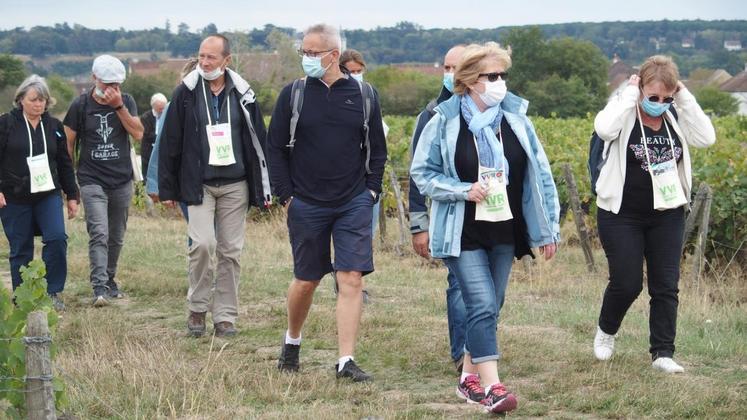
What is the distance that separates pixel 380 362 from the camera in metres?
7.50

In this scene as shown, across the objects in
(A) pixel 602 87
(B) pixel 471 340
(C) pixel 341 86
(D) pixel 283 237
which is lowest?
(A) pixel 602 87

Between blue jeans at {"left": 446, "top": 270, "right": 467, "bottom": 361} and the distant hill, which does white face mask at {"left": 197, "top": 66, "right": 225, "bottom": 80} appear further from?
the distant hill

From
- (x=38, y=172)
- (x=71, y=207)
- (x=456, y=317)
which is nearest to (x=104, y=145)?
(x=71, y=207)

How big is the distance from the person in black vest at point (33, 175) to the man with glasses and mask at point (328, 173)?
3.28 m

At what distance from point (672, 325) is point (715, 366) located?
45cm

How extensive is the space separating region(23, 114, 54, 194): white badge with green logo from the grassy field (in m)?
1.05

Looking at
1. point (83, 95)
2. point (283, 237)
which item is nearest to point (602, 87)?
point (283, 237)

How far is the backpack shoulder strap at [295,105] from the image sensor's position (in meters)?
6.93

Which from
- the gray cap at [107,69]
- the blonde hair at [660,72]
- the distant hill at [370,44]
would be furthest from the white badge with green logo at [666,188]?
the distant hill at [370,44]

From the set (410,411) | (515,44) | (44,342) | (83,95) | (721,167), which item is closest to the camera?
(44,342)

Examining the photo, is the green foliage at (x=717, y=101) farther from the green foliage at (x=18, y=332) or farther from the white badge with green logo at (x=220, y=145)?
the green foliage at (x=18, y=332)

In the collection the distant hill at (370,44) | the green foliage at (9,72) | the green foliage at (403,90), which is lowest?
the distant hill at (370,44)

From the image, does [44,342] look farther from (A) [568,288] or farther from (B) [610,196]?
(A) [568,288]

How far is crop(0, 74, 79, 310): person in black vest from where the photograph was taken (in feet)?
31.3
